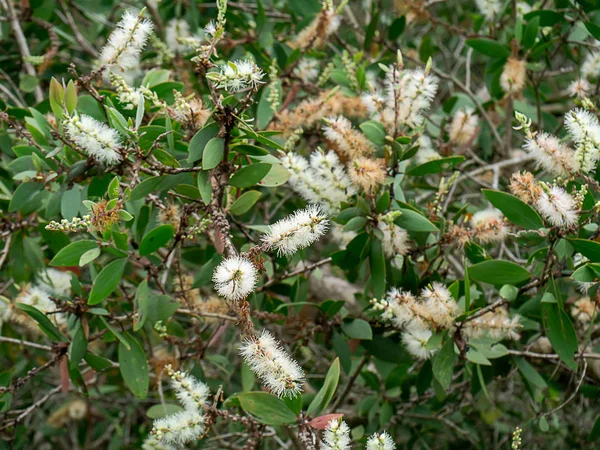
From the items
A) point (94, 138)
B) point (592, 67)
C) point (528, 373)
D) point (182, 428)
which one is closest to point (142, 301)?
point (182, 428)

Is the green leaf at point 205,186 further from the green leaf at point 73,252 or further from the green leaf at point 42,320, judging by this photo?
the green leaf at point 42,320

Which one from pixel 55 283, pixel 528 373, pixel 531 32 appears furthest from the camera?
pixel 531 32

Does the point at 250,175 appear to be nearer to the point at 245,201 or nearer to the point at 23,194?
the point at 245,201

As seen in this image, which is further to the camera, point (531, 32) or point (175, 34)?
point (175, 34)

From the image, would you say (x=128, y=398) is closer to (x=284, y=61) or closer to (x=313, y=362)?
(x=313, y=362)

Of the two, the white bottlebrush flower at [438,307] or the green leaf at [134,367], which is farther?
the green leaf at [134,367]

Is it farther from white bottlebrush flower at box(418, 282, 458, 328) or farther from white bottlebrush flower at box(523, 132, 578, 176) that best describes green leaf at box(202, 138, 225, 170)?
white bottlebrush flower at box(523, 132, 578, 176)

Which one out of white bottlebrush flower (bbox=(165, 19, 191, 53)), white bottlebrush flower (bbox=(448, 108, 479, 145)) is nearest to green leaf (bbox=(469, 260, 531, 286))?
white bottlebrush flower (bbox=(448, 108, 479, 145))

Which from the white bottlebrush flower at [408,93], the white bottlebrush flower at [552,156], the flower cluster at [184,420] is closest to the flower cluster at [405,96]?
the white bottlebrush flower at [408,93]
